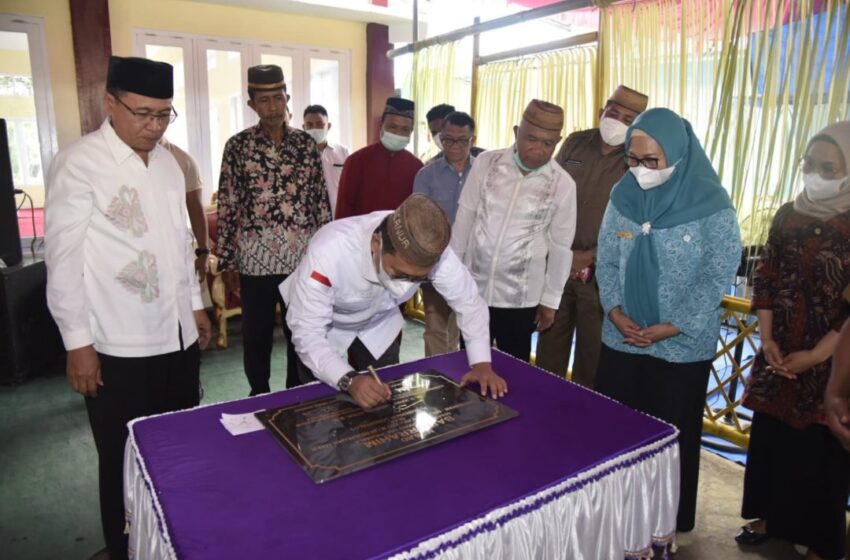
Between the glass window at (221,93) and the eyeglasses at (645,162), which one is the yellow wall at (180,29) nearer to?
the glass window at (221,93)

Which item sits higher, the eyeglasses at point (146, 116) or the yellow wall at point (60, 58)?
the yellow wall at point (60, 58)

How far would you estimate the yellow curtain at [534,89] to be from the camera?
411 centimetres

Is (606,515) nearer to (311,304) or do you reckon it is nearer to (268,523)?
(268,523)

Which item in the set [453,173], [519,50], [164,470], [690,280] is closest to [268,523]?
[164,470]

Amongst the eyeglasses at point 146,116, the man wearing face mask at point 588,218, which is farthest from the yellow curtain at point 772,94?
the eyeglasses at point 146,116

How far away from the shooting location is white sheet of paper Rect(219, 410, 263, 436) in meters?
1.58

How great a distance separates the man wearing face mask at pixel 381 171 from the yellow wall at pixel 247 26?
11.1 ft

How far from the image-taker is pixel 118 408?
1894 mm

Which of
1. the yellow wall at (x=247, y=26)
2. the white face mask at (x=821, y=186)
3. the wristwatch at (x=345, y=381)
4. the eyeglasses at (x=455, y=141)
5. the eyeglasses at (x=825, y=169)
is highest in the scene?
the yellow wall at (x=247, y=26)

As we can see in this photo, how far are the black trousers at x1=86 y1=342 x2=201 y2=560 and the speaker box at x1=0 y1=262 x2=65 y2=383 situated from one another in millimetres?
2527

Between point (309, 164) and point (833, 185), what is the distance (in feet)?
7.55

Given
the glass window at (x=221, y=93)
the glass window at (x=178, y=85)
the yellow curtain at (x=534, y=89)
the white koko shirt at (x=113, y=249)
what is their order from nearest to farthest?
1. the white koko shirt at (x=113, y=249)
2. the yellow curtain at (x=534, y=89)
3. the glass window at (x=178, y=85)
4. the glass window at (x=221, y=93)

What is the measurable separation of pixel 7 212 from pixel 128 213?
2960mm

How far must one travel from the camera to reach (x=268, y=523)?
1.20m
